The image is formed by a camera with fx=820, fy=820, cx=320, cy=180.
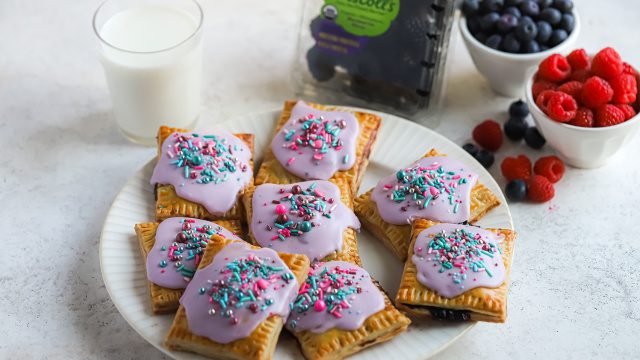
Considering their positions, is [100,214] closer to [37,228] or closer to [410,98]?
[37,228]

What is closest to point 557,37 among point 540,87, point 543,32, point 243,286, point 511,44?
point 543,32

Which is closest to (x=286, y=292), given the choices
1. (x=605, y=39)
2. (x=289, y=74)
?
(x=289, y=74)

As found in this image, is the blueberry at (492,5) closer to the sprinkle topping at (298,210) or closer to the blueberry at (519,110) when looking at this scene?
the blueberry at (519,110)

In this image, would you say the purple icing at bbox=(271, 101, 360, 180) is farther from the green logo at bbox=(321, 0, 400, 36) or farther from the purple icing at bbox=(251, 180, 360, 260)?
the green logo at bbox=(321, 0, 400, 36)

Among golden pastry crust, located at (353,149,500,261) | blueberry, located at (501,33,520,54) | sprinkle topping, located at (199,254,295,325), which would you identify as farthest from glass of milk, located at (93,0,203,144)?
blueberry, located at (501,33,520,54)

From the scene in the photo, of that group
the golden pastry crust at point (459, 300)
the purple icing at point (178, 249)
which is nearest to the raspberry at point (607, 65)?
the golden pastry crust at point (459, 300)

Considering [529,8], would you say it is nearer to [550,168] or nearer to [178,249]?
[550,168]
